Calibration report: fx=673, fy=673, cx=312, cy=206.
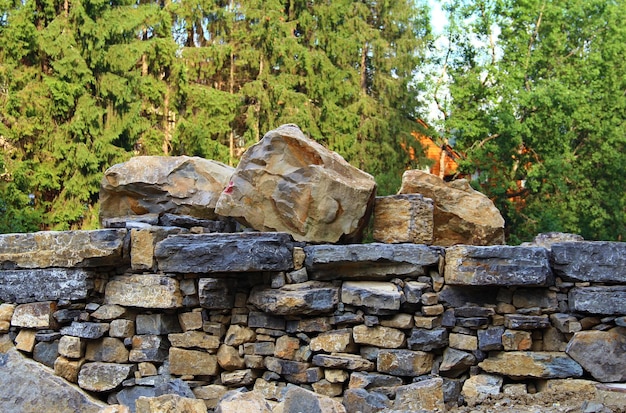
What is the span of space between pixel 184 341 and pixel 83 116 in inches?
389

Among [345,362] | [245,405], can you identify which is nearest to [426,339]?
[345,362]

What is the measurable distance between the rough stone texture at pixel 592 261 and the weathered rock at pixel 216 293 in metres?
2.75

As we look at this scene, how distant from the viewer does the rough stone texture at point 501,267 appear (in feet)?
17.5

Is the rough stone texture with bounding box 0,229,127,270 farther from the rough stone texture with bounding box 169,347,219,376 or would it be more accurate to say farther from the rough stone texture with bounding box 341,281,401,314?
the rough stone texture with bounding box 341,281,401,314

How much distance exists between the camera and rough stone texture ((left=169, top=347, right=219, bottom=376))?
5.78m

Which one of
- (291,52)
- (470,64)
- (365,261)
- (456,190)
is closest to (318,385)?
(365,261)

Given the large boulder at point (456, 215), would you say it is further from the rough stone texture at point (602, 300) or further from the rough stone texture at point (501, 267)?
the rough stone texture at point (602, 300)

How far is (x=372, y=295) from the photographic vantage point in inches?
215

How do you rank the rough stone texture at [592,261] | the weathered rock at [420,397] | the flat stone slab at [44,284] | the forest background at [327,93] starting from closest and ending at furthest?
1. the weathered rock at [420,397]
2. the rough stone texture at [592,261]
3. the flat stone slab at [44,284]
4. the forest background at [327,93]

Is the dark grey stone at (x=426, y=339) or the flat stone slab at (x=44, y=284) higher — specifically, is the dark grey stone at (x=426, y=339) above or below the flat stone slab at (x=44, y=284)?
below

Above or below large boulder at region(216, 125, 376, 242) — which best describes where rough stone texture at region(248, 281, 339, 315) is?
below

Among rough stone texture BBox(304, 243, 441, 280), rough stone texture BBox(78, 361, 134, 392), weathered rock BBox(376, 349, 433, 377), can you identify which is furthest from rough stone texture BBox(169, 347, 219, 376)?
weathered rock BBox(376, 349, 433, 377)

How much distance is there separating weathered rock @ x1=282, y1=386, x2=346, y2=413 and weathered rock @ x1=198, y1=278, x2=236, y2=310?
3.89ft

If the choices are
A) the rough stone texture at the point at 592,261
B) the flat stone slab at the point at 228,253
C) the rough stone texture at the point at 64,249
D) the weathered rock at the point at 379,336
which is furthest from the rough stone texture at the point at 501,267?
the rough stone texture at the point at 64,249
